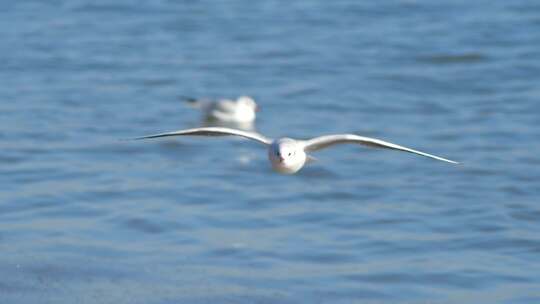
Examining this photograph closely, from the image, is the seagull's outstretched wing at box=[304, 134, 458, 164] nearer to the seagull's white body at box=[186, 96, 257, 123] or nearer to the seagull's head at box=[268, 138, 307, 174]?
the seagull's head at box=[268, 138, 307, 174]

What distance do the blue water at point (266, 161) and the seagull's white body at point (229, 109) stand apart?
0.63 ft

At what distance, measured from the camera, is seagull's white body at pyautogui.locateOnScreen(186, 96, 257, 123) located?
13.4m

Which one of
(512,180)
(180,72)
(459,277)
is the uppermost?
(180,72)

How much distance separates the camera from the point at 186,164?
11.2 meters

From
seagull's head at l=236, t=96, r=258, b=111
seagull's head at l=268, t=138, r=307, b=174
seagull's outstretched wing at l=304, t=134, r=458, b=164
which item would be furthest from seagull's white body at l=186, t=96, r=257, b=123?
seagull's head at l=268, t=138, r=307, b=174

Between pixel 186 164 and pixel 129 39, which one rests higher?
pixel 129 39

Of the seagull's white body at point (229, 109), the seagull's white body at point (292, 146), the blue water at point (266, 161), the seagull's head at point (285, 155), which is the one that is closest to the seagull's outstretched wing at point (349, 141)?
the seagull's white body at point (292, 146)

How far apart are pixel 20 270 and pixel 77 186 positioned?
7.68 feet

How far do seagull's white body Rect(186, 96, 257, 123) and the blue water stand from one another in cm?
19

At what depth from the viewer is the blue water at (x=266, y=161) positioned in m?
7.89

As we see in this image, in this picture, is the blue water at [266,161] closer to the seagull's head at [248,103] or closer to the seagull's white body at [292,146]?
the seagull's head at [248,103]

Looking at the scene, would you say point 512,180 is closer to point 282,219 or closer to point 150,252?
Result: point 282,219

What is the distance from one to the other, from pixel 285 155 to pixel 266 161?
4.90 metres

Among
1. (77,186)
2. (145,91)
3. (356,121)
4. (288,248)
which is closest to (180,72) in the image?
(145,91)
